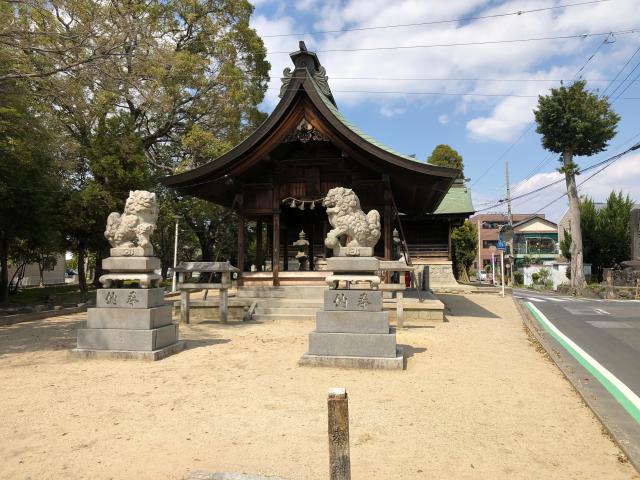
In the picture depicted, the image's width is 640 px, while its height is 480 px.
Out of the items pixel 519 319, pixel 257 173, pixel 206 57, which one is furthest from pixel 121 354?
pixel 206 57

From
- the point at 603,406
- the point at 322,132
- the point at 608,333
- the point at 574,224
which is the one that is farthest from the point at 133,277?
the point at 574,224

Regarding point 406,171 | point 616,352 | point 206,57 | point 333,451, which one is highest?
point 206,57

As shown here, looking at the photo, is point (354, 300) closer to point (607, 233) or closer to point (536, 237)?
point (607, 233)

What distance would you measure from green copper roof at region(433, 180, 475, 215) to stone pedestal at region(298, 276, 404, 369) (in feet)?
60.5

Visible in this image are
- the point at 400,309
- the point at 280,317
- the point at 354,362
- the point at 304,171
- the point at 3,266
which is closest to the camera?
the point at 354,362

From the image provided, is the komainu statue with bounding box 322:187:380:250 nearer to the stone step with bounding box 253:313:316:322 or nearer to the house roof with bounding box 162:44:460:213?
the stone step with bounding box 253:313:316:322

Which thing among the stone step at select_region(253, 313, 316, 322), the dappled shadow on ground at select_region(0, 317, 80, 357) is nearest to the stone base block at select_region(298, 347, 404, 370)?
the dappled shadow on ground at select_region(0, 317, 80, 357)

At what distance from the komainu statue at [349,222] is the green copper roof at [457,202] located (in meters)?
17.8

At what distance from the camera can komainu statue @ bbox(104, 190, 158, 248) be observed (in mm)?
7781

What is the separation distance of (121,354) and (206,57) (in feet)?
66.7

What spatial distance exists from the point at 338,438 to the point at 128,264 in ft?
20.7

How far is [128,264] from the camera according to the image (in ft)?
25.1

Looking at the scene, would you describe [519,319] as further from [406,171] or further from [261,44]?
[261,44]

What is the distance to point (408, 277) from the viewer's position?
18859 mm
